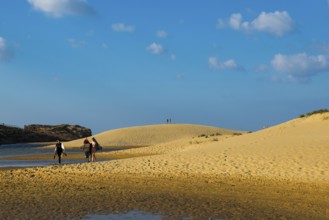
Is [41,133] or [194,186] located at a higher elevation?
[41,133]

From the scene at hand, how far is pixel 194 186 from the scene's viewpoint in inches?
655

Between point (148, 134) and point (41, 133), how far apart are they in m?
44.6

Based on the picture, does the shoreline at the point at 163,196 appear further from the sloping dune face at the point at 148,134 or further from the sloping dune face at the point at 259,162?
the sloping dune face at the point at 148,134

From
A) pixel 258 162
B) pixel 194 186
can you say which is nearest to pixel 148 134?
pixel 258 162

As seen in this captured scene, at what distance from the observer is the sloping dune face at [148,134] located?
68.1 metres

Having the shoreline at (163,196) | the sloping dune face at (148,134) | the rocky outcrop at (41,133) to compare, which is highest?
the rocky outcrop at (41,133)

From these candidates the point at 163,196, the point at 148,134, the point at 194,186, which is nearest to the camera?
the point at 163,196

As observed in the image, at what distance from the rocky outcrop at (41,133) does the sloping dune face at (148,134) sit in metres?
34.5

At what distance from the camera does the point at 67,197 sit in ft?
45.9

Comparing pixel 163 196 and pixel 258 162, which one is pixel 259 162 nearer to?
pixel 258 162

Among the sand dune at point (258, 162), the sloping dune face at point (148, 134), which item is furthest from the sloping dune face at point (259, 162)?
the sloping dune face at point (148, 134)

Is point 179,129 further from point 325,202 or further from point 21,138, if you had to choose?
point 325,202

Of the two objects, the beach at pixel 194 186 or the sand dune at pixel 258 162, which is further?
the sand dune at pixel 258 162

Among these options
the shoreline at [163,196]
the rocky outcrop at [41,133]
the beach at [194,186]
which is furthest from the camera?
the rocky outcrop at [41,133]
